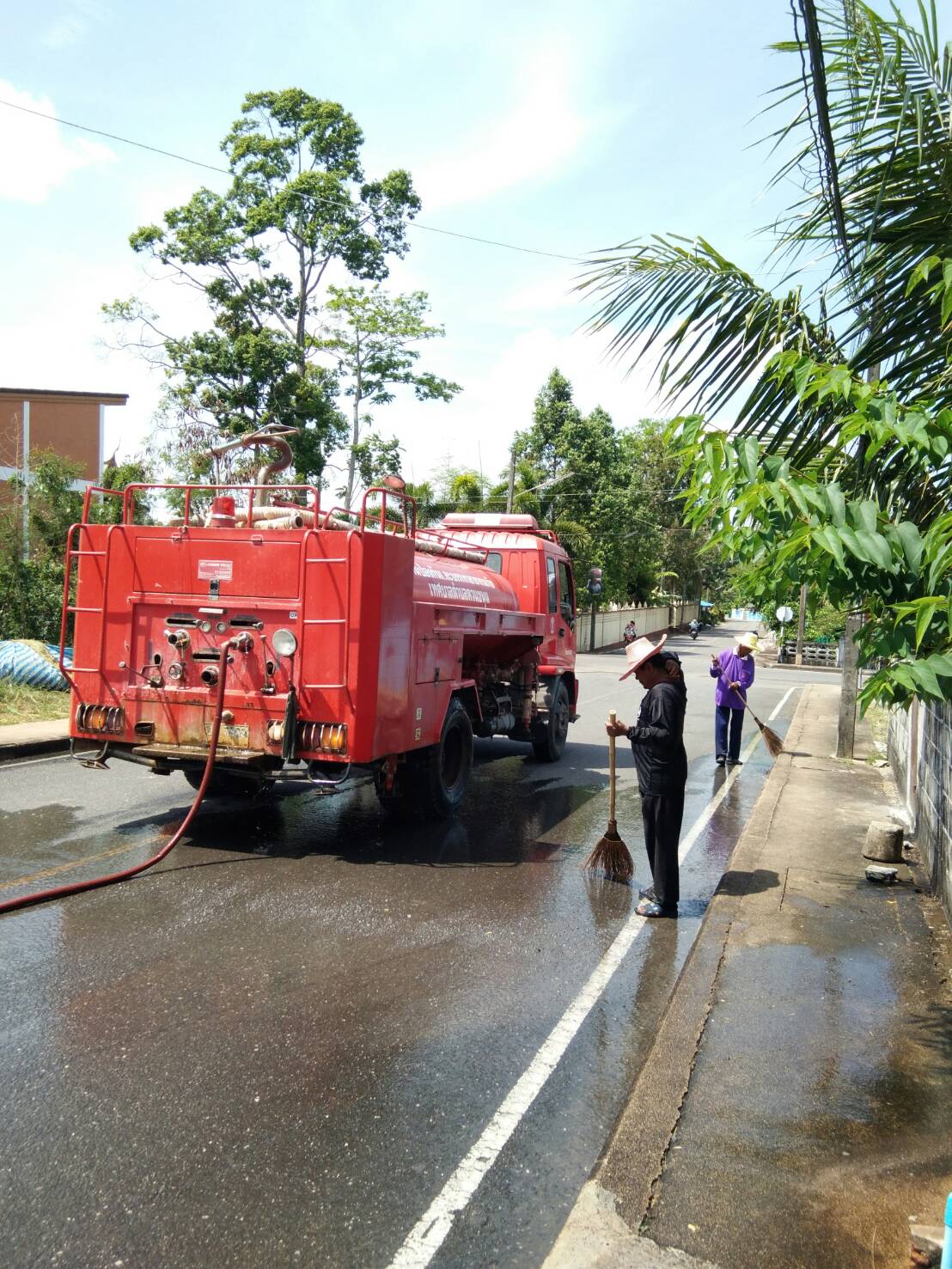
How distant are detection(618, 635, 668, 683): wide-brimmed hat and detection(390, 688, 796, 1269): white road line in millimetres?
1721

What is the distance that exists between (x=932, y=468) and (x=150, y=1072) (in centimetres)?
386

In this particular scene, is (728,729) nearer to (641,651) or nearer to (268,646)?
(641,651)

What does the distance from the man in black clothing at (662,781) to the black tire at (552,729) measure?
6.02 m

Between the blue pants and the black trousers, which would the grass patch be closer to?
the blue pants

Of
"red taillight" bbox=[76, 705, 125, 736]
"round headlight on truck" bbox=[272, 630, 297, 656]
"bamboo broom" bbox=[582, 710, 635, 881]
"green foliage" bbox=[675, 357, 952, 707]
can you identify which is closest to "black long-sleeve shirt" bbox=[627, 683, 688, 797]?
"bamboo broom" bbox=[582, 710, 635, 881]

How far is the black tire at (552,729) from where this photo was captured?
12594 mm

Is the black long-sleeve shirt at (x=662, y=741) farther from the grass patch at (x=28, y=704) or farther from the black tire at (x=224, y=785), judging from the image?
the grass patch at (x=28, y=704)

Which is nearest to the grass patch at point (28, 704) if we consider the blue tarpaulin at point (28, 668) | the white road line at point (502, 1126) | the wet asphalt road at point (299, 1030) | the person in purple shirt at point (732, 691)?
the blue tarpaulin at point (28, 668)

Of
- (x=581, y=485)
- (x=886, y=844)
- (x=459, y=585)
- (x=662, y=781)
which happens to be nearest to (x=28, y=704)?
(x=459, y=585)

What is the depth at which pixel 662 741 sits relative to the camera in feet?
20.9

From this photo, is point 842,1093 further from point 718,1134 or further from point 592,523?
point 592,523

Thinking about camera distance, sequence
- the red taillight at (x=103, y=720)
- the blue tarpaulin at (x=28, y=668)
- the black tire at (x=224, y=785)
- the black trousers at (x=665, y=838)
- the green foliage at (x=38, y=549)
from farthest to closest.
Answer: the green foliage at (x=38, y=549)
the blue tarpaulin at (x=28, y=668)
the black tire at (x=224, y=785)
the red taillight at (x=103, y=720)
the black trousers at (x=665, y=838)

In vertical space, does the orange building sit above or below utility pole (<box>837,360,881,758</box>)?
above

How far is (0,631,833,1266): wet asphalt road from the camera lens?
3.12m
